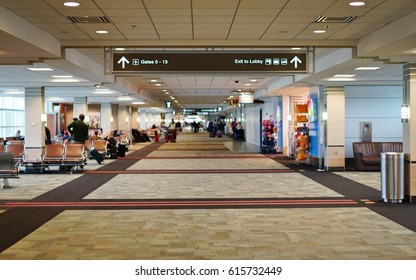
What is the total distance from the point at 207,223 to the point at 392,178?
4464 mm

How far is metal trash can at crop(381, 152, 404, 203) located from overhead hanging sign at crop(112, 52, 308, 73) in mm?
3132

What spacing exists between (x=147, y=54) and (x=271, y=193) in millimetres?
4382

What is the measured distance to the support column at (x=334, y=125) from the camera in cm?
1736

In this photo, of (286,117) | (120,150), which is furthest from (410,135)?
(120,150)

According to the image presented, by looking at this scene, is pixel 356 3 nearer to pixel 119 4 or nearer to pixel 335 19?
pixel 335 19

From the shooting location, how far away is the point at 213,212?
9.20 meters

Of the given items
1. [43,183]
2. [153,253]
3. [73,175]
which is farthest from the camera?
[73,175]

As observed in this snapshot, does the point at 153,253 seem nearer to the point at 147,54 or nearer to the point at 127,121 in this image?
the point at 147,54

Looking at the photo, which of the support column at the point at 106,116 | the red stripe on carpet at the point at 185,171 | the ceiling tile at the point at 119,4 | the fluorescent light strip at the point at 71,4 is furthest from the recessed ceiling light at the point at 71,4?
the support column at the point at 106,116

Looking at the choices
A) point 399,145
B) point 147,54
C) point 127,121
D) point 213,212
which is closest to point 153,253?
point 213,212

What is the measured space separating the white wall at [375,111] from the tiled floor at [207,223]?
5017 millimetres

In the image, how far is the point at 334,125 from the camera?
17.5m

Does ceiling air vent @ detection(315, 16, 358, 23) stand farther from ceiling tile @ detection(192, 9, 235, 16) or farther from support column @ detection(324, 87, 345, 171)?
support column @ detection(324, 87, 345, 171)

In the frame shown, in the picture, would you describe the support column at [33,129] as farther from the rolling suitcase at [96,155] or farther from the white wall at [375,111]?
the white wall at [375,111]
